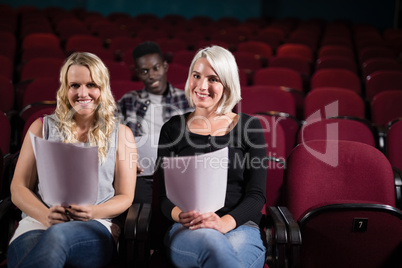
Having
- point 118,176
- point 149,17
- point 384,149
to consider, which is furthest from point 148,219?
point 149,17

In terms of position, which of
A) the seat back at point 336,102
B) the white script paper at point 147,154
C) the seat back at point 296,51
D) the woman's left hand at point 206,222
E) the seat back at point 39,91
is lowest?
the woman's left hand at point 206,222

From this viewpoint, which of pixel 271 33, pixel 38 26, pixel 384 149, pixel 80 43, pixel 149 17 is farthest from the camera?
pixel 149 17

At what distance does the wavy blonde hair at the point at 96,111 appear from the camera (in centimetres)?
118

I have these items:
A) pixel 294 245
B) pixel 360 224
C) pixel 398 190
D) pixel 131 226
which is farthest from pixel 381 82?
pixel 131 226

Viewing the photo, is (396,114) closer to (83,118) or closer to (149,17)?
(83,118)

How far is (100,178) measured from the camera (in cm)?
117

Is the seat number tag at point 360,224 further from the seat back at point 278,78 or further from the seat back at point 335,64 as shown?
the seat back at point 335,64

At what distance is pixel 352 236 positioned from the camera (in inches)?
44.2

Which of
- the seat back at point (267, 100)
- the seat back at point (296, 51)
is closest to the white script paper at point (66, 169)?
the seat back at point (267, 100)

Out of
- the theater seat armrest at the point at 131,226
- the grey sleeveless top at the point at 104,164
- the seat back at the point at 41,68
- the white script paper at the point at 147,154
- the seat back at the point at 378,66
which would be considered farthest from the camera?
the seat back at the point at 378,66

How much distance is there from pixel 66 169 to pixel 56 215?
5.3 inches

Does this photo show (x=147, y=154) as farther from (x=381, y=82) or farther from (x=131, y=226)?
(x=381, y=82)

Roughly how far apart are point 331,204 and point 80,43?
3183mm

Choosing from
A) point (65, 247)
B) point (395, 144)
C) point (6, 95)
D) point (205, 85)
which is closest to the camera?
point (65, 247)
